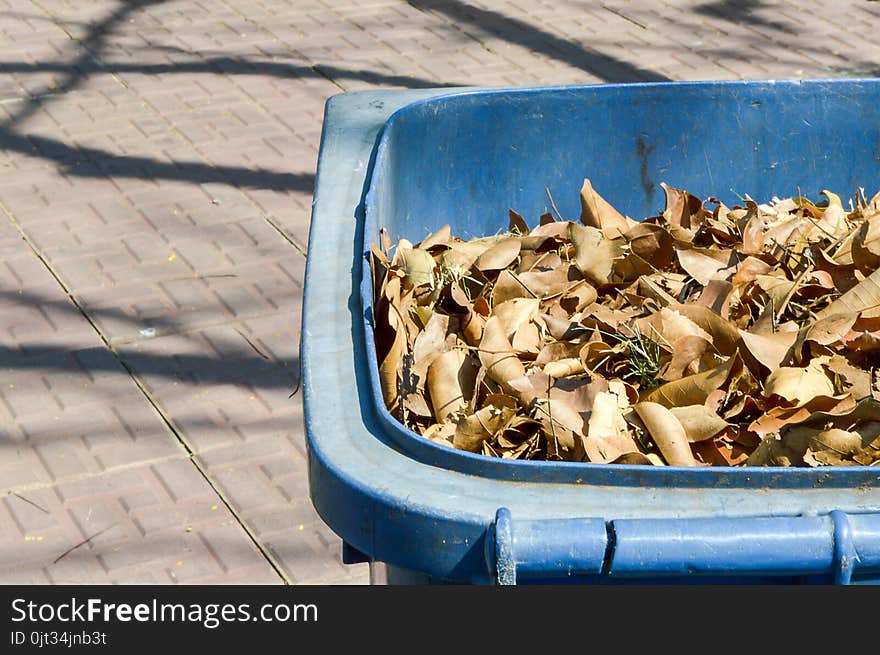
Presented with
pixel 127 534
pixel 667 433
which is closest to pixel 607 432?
pixel 667 433

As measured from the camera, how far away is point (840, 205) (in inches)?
101

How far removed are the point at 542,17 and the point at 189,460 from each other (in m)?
3.90

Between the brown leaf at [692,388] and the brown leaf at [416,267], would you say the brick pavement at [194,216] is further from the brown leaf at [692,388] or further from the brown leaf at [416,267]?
the brown leaf at [692,388]

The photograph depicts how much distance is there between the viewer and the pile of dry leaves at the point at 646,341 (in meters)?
1.78

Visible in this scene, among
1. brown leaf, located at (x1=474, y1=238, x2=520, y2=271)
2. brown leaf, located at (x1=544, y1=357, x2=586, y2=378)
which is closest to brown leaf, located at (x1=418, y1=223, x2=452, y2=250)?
brown leaf, located at (x1=474, y1=238, x2=520, y2=271)

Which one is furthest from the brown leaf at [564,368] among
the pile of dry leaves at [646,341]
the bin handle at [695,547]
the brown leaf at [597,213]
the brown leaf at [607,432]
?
the brown leaf at [597,213]

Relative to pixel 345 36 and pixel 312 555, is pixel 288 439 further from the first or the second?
pixel 345 36

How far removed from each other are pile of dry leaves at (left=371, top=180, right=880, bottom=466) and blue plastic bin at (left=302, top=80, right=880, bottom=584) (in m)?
0.12

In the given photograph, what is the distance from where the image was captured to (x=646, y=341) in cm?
196

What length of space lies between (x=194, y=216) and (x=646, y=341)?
9.96ft

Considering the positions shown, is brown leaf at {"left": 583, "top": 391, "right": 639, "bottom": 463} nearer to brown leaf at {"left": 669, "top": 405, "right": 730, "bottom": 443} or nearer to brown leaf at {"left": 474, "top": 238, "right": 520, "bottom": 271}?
brown leaf at {"left": 669, "top": 405, "right": 730, "bottom": 443}

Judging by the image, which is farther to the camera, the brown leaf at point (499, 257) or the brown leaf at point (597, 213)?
the brown leaf at point (597, 213)

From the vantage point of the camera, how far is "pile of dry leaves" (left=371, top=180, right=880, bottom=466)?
178 cm

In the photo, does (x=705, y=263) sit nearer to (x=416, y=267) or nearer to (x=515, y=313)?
(x=515, y=313)
